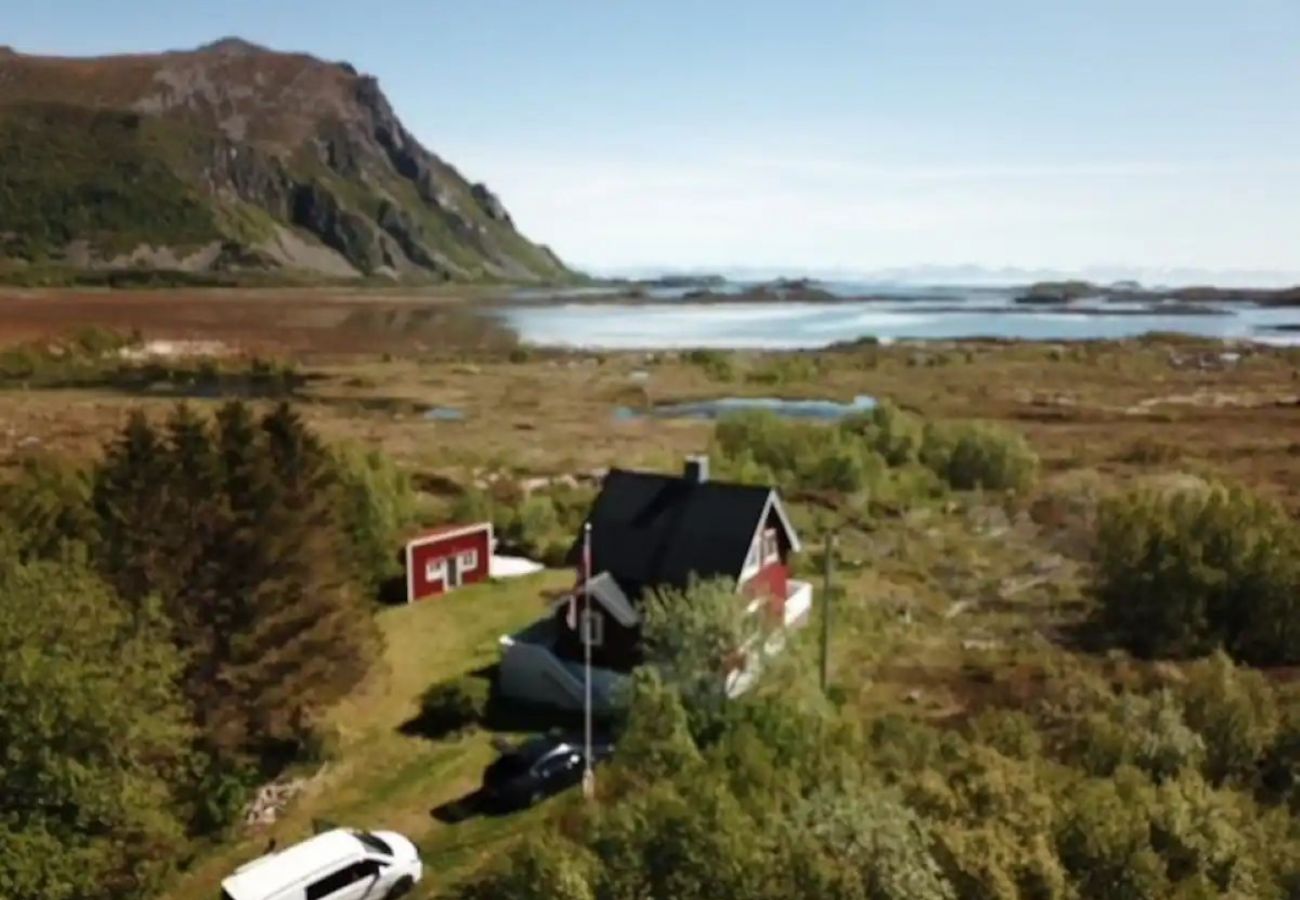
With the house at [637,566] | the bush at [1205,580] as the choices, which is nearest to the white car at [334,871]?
the house at [637,566]

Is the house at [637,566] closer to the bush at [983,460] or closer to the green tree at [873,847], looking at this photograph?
the green tree at [873,847]

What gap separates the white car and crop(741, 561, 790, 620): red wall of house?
12118 mm

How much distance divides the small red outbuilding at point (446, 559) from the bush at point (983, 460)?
3245 cm

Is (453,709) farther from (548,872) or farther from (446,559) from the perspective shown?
(548,872)

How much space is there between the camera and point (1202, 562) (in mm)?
37188

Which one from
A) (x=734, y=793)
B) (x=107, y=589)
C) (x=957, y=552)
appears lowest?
(x=957, y=552)

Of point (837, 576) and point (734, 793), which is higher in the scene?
point (734, 793)

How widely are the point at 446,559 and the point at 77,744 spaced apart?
2093 cm

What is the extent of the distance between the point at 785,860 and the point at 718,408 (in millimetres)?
85679

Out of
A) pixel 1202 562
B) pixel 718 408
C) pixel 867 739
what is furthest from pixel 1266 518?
pixel 718 408

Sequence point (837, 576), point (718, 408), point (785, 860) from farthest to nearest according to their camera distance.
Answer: point (718, 408) < point (837, 576) < point (785, 860)

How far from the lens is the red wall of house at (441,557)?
1534 inches

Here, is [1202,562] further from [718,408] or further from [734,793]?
[718,408]

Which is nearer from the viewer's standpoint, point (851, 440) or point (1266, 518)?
point (1266, 518)
